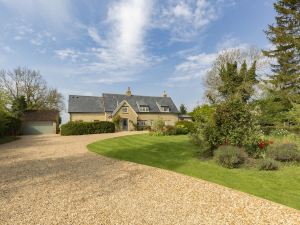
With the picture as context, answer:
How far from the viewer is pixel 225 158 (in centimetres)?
996

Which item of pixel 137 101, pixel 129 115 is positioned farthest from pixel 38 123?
pixel 137 101

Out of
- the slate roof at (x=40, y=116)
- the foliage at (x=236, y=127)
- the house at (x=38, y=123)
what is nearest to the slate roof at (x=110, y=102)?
the slate roof at (x=40, y=116)

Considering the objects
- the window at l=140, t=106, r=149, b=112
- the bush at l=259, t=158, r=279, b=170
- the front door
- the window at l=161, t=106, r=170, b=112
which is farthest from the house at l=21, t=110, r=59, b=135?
the bush at l=259, t=158, r=279, b=170

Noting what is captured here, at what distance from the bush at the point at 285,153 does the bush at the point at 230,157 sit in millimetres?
1914

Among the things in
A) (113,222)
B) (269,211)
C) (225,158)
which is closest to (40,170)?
(113,222)

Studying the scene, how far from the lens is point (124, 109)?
39.2 metres

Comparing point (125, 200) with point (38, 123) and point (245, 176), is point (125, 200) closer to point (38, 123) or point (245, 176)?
point (245, 176)

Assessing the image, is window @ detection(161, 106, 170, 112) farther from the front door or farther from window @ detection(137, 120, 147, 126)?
the front door

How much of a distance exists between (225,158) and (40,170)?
839 centimetres

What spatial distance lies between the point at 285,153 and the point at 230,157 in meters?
3.05

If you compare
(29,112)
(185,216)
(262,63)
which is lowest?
(185,216)

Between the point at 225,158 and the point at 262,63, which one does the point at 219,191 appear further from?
the point at 262,63

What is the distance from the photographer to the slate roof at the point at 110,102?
39.7 m

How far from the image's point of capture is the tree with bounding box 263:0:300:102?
26.6m
